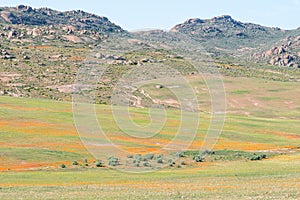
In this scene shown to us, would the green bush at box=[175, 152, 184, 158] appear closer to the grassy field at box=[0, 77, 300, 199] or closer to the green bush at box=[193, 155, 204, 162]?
the green bush at box=[193, 155, 204, 162]

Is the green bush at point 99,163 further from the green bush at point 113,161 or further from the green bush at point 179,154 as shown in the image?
the green bush at point 179,154

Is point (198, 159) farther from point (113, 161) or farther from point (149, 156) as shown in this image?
point (113, 161)

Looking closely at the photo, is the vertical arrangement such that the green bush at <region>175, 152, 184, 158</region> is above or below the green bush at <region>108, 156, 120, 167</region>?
below

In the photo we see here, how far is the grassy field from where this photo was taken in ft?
97.7

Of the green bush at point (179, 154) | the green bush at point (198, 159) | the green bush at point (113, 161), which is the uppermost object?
the green bush at point (113, 161)

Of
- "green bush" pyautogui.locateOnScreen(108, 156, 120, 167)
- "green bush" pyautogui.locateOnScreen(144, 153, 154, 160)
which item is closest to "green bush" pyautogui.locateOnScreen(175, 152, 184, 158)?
"green bush" pyautogui.locateOnScreen(144, 153, 154, 160)

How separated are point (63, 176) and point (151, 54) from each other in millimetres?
144711

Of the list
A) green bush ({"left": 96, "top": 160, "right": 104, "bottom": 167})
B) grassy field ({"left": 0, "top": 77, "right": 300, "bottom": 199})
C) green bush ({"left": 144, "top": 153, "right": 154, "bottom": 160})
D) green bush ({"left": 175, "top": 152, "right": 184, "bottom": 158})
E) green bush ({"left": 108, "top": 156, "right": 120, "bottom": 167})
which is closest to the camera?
grassy field ({"left": 0, "top": 77, "right": 300, "bottom": 199})

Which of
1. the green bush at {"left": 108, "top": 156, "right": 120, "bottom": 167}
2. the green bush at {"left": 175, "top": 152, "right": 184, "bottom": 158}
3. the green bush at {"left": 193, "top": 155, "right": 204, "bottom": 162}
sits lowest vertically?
the green bush at {"left": 193, "top": 155, "right": 204, "bottom": 162}

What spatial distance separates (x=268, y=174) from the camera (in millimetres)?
39844

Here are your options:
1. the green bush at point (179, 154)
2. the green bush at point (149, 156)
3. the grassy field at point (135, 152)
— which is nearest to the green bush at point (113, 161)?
the grassy field at point (135, 152)

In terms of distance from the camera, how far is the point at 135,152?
53719mm

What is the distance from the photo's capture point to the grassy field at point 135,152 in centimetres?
2978

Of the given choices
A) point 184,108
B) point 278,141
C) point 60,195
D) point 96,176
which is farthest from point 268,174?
point 184,108
